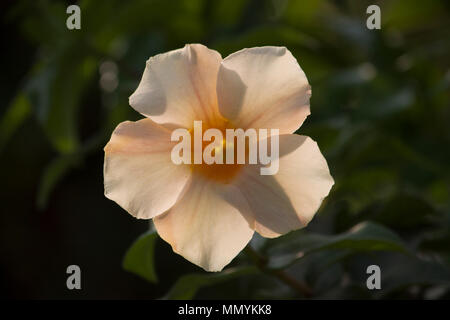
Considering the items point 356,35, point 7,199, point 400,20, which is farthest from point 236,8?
point 7,199

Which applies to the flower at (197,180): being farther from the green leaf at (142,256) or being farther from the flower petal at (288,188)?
the green leaf at (142,256)

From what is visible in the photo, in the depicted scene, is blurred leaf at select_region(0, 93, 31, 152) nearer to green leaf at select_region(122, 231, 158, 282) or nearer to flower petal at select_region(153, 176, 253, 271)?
green leaf at select_region(122, 231, 158, 282)

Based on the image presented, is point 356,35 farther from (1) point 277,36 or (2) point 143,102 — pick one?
(2) point 143,102

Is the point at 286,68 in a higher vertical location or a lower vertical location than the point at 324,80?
lower

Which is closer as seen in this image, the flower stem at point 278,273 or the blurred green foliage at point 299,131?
the flower stem at point 278,273

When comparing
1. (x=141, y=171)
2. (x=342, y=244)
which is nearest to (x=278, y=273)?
(x=342, y=244)

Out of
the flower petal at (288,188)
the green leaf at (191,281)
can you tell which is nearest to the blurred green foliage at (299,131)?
the green leaf at (191,281)

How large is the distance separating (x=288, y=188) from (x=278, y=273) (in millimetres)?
170

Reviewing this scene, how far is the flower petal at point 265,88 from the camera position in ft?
1.85

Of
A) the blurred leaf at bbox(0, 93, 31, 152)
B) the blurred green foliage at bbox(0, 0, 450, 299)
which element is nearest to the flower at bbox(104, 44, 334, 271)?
the blurred green foliage at bbox(0, 0, 450, 299)

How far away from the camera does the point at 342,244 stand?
0.68 m

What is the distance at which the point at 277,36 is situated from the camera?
103 cm

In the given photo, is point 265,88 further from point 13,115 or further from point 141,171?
point 13,115

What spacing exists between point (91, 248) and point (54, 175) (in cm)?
43
